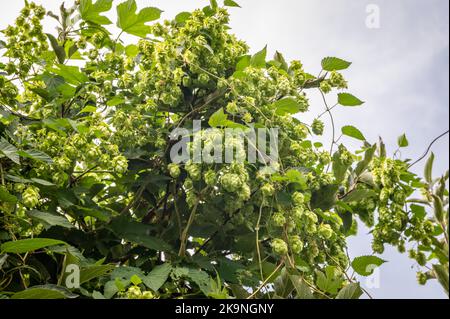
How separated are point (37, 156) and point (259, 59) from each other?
3.57 ft

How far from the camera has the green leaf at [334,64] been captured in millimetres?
2725

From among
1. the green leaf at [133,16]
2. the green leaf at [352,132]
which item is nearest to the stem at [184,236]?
the green leaf at [352,132]

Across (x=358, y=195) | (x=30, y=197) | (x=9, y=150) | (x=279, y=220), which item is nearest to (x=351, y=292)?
(x=279, y=220)

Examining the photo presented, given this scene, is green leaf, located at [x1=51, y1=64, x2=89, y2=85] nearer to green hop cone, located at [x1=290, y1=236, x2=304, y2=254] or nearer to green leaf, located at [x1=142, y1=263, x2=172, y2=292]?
green leaf, located at [x1=142, y1=263, x2=172, y2=292]

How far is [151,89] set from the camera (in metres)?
2.60

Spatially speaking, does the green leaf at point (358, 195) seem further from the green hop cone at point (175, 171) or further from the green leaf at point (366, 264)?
the green hop cone at point (175, 171)

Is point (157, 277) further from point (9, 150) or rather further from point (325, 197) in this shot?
point (325, 197)

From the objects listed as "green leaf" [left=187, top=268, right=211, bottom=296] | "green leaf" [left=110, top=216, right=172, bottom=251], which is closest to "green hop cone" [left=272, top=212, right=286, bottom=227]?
"green leaf" [left=187, top=268, right=211, bottom=296]

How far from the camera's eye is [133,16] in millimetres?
2801

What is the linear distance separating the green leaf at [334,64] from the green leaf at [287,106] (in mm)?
351

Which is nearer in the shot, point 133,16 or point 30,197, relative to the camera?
point 30,197
